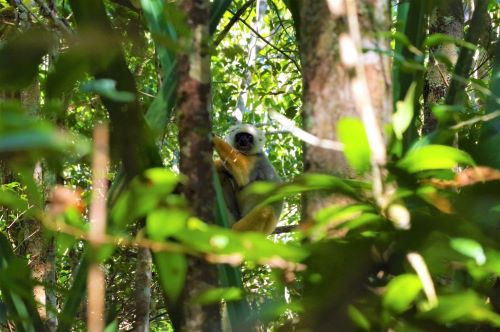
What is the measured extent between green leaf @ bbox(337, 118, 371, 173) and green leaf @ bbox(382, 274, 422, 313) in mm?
167

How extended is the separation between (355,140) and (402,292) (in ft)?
0.69

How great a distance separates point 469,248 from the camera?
81cm

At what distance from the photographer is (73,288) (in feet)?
4.10

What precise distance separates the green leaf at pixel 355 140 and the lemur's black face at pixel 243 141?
504cm

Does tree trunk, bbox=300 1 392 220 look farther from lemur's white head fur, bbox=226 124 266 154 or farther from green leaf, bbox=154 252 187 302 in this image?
lemur's white head fur, bbox=226 124 266 154

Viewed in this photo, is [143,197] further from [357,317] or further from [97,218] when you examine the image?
[357,317]

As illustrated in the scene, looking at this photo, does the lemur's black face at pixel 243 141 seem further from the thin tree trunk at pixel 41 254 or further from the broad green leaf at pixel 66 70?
the broad green leaf at pixel 66 70

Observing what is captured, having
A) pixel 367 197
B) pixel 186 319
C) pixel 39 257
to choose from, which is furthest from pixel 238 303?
pixel 39 257

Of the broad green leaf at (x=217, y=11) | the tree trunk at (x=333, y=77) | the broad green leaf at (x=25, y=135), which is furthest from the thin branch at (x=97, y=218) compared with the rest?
the broad green leaf at (x=217, y=11)

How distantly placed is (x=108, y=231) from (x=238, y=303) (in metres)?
0.63

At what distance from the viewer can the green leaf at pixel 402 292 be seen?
2.50 ft

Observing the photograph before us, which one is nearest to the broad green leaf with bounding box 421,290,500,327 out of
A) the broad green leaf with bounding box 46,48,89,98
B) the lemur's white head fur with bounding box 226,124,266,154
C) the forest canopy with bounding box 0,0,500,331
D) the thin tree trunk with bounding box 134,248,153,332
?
the forest canopy with bounding box 0,0,500,331

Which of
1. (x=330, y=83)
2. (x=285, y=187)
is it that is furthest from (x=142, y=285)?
(x=285, y=187)

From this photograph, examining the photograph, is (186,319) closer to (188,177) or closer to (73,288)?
(188,177)
